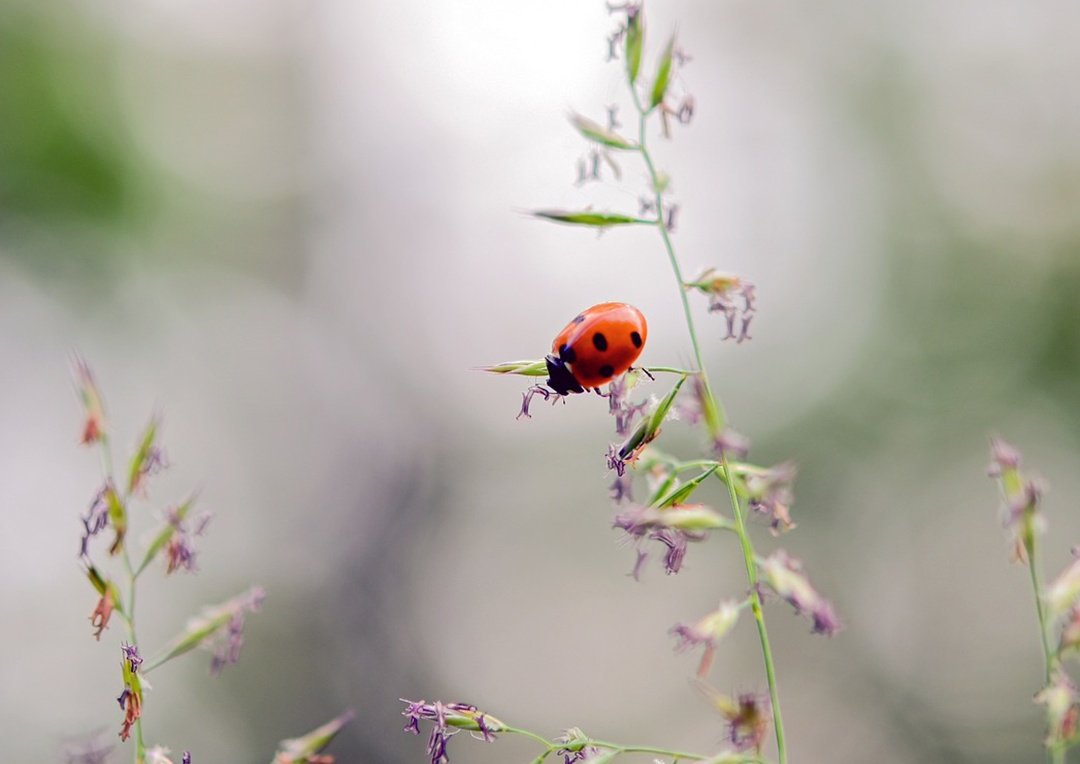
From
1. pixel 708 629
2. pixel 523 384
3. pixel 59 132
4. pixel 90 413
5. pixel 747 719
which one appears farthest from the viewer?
pixel 59 132

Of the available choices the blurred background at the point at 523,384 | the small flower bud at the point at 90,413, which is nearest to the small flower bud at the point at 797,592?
the small flower bud at the point at 90,413

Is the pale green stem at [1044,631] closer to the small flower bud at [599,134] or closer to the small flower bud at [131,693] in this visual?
the small flower bud at [599,134]

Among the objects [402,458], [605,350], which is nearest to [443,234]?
[402,458]

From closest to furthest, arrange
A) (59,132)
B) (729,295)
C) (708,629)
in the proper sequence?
(708,629) < (729,295) < (59,132)

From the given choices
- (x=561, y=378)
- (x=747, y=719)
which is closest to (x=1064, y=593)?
(x=747, y=719)

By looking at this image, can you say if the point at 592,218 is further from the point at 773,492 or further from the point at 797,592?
the point at 797,592
